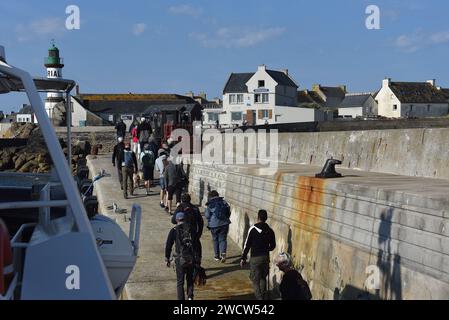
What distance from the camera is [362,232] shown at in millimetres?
6875

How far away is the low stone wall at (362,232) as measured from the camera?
550 cm

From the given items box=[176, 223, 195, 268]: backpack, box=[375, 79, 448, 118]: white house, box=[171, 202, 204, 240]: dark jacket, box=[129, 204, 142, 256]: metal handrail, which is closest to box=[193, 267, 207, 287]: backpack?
box=[176, 223, 195, 268]: backpack

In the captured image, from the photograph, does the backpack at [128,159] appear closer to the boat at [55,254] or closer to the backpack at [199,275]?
the backpack at [199,275]

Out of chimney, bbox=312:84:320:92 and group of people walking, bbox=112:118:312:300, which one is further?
chimney, bbox=312:84:320:92

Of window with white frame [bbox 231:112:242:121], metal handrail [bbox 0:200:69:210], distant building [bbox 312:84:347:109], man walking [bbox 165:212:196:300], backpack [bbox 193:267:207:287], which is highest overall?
distant building [bbox 312:84:347:109]

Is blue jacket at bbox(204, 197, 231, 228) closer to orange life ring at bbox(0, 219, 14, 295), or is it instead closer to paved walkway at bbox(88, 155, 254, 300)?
paved walkway at bbox(88, 155, 254, 300)

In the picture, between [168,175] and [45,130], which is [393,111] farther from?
[45,130]

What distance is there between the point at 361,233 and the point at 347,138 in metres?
4.42

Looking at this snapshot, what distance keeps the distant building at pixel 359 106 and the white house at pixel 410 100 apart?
2.64 meters

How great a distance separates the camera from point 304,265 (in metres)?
8.68

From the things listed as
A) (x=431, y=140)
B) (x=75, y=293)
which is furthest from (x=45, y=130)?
(x=431, y=140)

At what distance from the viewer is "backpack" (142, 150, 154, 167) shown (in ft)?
53.2

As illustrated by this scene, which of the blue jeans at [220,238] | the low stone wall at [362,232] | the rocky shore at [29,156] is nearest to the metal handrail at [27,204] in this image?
the low stone wall at [362,232]

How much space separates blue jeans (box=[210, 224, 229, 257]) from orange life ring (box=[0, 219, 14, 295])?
7029 millimetres
